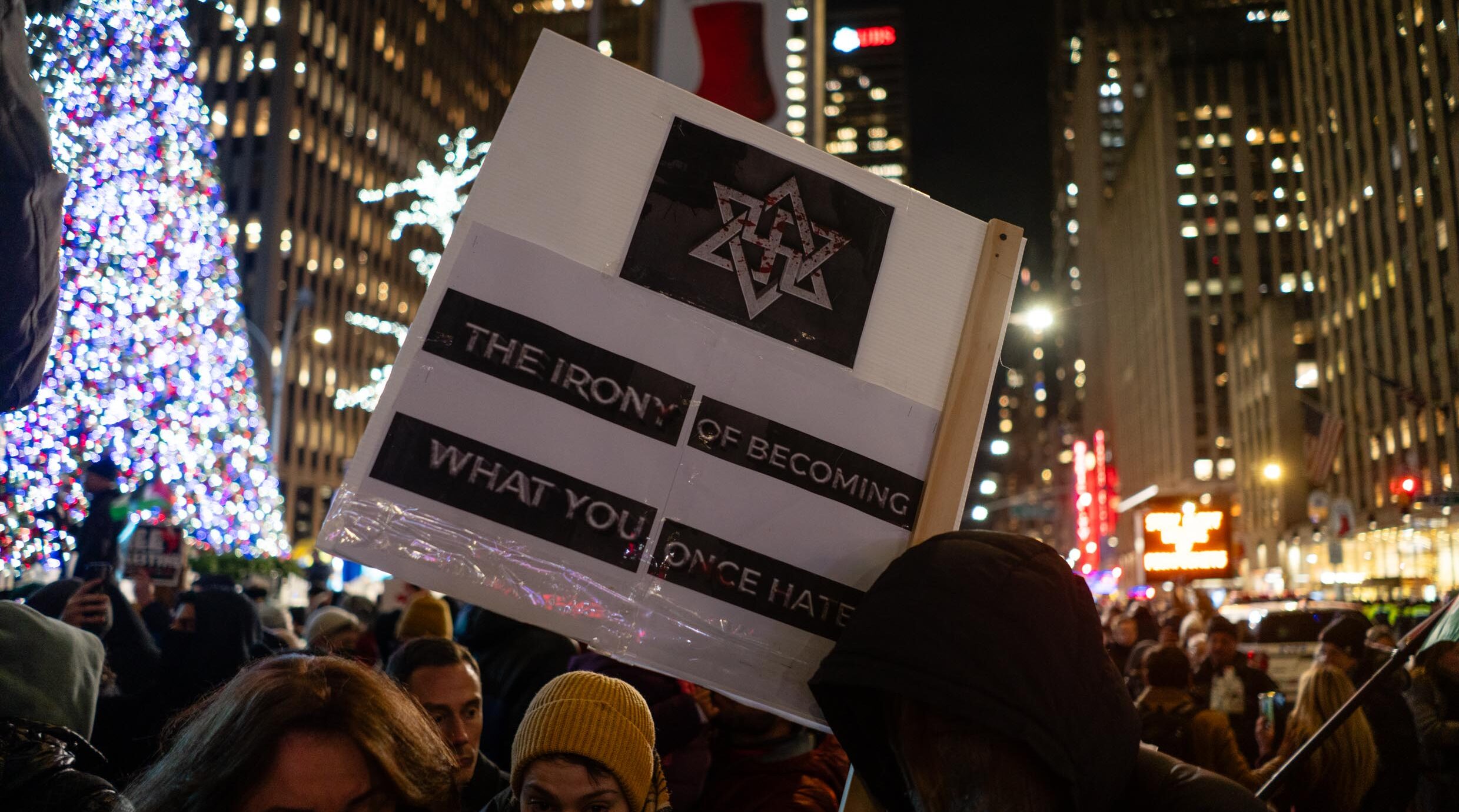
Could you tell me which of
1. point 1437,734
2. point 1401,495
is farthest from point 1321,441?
point 1437,734

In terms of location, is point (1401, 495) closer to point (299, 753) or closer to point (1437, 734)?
point (1437, 734)

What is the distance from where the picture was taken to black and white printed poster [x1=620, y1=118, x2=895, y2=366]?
2.66m

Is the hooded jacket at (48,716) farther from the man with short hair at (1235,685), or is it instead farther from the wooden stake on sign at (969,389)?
the man with short hair at (1235,685)

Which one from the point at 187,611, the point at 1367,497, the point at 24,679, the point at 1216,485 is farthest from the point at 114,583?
the point at 1216,485

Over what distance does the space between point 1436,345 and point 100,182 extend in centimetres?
7049

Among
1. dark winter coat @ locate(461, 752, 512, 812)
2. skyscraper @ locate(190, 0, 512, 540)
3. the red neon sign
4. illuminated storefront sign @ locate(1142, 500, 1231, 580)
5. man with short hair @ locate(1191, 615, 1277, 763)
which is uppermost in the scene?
skyscraper @ locate(190, 0, 512, 540)

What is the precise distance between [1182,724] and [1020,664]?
581 cm

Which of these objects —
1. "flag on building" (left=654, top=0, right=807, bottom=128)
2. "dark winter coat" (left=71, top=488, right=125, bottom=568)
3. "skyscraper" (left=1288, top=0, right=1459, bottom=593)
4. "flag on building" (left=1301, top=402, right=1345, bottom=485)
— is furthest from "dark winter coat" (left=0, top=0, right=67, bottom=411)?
"skyscraper" (left=1288, top=0, right=1459, bottom=593)

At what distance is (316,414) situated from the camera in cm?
8844

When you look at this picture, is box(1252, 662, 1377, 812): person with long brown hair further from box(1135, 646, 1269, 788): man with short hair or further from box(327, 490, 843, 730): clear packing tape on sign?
box(327, 490, 843, 730): clear packing tape on sign

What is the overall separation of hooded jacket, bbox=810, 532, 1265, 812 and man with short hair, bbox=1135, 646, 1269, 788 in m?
5.27

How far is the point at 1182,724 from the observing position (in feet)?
22.8

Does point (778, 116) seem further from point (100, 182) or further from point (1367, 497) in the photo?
point (1367, 497)

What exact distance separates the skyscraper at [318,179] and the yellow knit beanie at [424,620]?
73.0m
